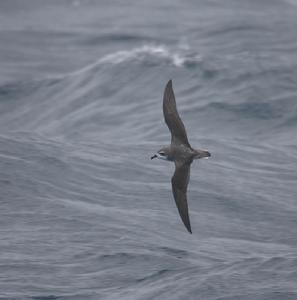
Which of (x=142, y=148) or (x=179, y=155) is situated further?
(x=142, y=148)

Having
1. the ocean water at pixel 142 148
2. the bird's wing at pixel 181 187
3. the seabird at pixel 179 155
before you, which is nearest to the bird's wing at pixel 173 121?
the seabird at pixel 179 155

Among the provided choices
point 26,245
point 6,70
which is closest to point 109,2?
point 6,70

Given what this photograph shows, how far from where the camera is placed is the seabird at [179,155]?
707 inches

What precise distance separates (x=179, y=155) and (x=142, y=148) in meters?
7.97

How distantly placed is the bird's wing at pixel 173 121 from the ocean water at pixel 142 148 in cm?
219

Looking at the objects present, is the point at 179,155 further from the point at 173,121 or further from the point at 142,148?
the point at 142,148

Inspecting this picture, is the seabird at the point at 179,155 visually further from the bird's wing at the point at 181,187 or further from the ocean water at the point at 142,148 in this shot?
the ocean water at the point at 142,148

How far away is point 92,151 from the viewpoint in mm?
26328

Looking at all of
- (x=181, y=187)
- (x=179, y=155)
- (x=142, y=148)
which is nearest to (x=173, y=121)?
(x=179, y=155)

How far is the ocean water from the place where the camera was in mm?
18547

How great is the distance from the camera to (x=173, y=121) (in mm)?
18719

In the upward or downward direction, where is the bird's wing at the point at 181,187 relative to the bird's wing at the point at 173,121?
downward

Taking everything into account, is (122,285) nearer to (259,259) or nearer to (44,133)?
(259,259)

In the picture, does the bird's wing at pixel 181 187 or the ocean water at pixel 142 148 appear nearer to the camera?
the bird's wing at pixel 181 187
